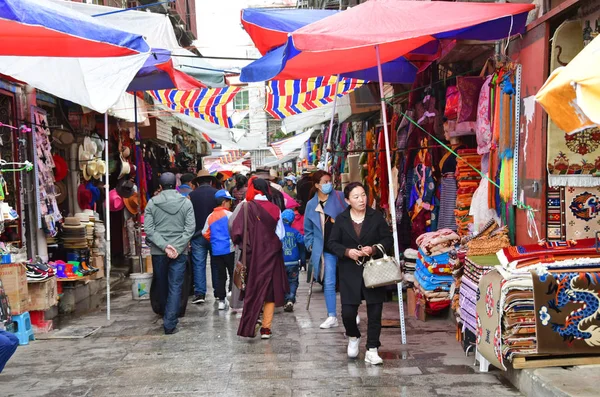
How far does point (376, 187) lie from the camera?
1180cm

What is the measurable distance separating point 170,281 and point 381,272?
3105 millimetres

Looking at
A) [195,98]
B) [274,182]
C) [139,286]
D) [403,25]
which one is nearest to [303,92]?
[195,98]

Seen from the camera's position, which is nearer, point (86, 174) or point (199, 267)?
point (199, 267)

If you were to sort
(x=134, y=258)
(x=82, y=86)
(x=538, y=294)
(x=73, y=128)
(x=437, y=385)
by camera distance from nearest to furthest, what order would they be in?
1. (x=538, y=294)
2. (x=437, y=385)
3. (x=82, y=86)
4. (x=73, y=128)
5. (x=134, y=258)

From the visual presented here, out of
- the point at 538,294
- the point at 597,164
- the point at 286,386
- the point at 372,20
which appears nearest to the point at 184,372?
the point at 286,386

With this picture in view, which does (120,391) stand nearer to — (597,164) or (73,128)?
(597,164)

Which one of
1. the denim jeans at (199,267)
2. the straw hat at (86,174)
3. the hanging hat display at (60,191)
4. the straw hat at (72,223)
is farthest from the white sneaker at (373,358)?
the straw hat at (86,174)

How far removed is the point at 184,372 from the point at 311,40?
3165mm

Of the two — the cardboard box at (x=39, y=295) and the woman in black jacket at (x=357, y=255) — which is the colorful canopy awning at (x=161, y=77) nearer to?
the cardboard box at (x=39, y=295)

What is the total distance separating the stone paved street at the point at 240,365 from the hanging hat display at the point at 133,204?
467 centimetres

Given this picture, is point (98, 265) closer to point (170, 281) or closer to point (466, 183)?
point (170, 281)

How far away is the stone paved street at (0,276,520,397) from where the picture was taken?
17.8ft

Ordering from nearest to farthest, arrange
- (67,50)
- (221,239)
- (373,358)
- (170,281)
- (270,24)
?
1. (67,50)
2. (373,358)
3. (270,24)
4. (170,281)
5. (221,239)

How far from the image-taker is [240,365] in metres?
6.22
